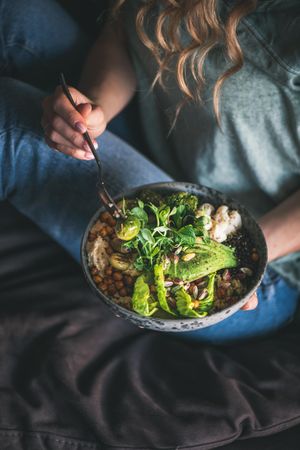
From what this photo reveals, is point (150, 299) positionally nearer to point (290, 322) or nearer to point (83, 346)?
point (83, 346)

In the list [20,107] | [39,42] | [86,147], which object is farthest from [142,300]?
[39,42]

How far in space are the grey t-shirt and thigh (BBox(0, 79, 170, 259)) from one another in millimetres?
129

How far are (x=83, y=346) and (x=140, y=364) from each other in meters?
0.11

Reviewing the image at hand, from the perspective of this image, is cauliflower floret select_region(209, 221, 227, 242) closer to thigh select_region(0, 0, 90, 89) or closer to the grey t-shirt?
the grey t-shirt

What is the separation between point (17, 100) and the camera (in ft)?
3.21

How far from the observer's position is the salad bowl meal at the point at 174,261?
0.67 m

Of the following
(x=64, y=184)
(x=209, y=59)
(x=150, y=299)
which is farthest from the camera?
(x=64, y=184)

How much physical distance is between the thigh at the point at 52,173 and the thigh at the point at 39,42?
17 centimetres

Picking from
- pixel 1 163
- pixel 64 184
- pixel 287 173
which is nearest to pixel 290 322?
pixel 287 173

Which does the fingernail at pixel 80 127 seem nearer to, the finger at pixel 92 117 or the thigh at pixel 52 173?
the finger at pixel 92 117

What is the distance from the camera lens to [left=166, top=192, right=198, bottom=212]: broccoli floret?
0.75 metres

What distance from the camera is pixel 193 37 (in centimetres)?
78

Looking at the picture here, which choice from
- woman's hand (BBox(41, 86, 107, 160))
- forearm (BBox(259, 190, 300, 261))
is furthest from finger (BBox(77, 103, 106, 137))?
forearm (BBox(259, 190, 300, 261))

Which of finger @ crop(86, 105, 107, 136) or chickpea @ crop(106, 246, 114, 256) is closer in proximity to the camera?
chickpea @ crop(106, 246, 114, 256)
